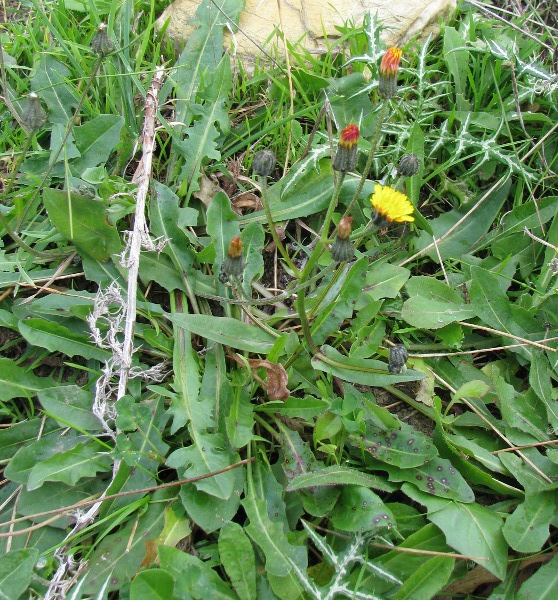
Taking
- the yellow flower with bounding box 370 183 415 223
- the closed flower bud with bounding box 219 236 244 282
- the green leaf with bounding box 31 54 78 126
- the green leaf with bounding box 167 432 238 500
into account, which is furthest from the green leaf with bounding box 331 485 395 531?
the green leaf with bounding box 31 54 78 126

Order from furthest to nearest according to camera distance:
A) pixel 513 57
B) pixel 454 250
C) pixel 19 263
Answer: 1. pixel 513 57
2. pixel 454 250
3. pixel 19 263

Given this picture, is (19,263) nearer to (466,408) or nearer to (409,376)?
(409,376)

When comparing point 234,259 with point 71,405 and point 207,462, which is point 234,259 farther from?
point 71,405

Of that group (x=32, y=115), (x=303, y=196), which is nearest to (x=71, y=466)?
(x=32, y=115)

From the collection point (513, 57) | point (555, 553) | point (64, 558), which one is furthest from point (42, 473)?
point (513, 57)

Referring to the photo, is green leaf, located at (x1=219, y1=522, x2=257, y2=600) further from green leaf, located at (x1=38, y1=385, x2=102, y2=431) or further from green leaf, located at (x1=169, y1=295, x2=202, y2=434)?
green leaf, located at (x1=38, y1=385, x2=102, y2=431)

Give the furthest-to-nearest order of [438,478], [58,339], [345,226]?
[58,339]
[438,478]
[345,226]

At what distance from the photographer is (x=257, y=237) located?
2.68m

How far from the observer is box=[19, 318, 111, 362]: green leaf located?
2432 mm

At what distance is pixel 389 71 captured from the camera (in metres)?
2.25

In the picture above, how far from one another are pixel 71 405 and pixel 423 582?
4.78 ft

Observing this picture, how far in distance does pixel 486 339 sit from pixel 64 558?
1944 mm

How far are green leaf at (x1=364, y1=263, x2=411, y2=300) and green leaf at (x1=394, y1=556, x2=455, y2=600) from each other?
1118 mm

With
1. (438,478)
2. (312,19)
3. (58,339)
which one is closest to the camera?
(438,478)
